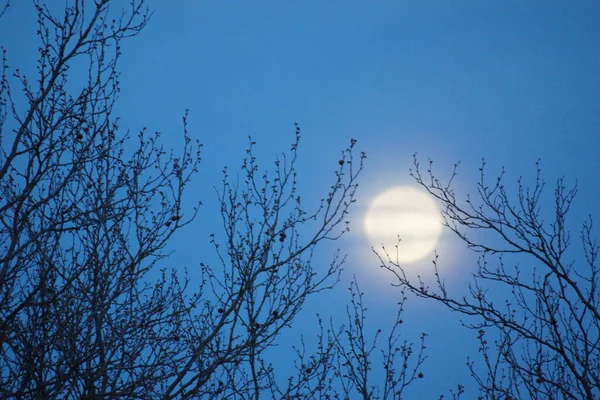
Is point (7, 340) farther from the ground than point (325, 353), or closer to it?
closer to it

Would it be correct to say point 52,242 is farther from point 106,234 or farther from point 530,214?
point 530,214

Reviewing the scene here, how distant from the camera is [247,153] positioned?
19.2 feet

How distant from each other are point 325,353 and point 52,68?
455 cm

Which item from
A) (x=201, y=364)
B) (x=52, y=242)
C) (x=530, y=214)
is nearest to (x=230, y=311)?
(x=201, y=364)

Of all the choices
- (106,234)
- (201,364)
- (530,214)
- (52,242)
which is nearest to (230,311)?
(201,364)

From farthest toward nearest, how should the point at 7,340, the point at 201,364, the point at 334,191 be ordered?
the point at 334,191 < the point at 201,364 < the point at 7,340

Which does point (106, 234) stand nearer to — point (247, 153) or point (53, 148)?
point (53, 148)

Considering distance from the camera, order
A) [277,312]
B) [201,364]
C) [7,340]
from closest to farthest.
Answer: [7,340] → [201,364] → [277,312]

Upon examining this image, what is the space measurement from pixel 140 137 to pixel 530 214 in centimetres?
434

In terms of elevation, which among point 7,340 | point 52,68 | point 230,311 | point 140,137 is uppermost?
point 140,137

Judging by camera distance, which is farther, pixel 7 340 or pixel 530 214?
pixel 530 214

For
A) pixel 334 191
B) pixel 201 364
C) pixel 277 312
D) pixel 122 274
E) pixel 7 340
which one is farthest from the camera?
pixel 334 191

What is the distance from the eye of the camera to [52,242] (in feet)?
17.2

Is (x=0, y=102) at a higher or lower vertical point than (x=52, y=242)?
higher
